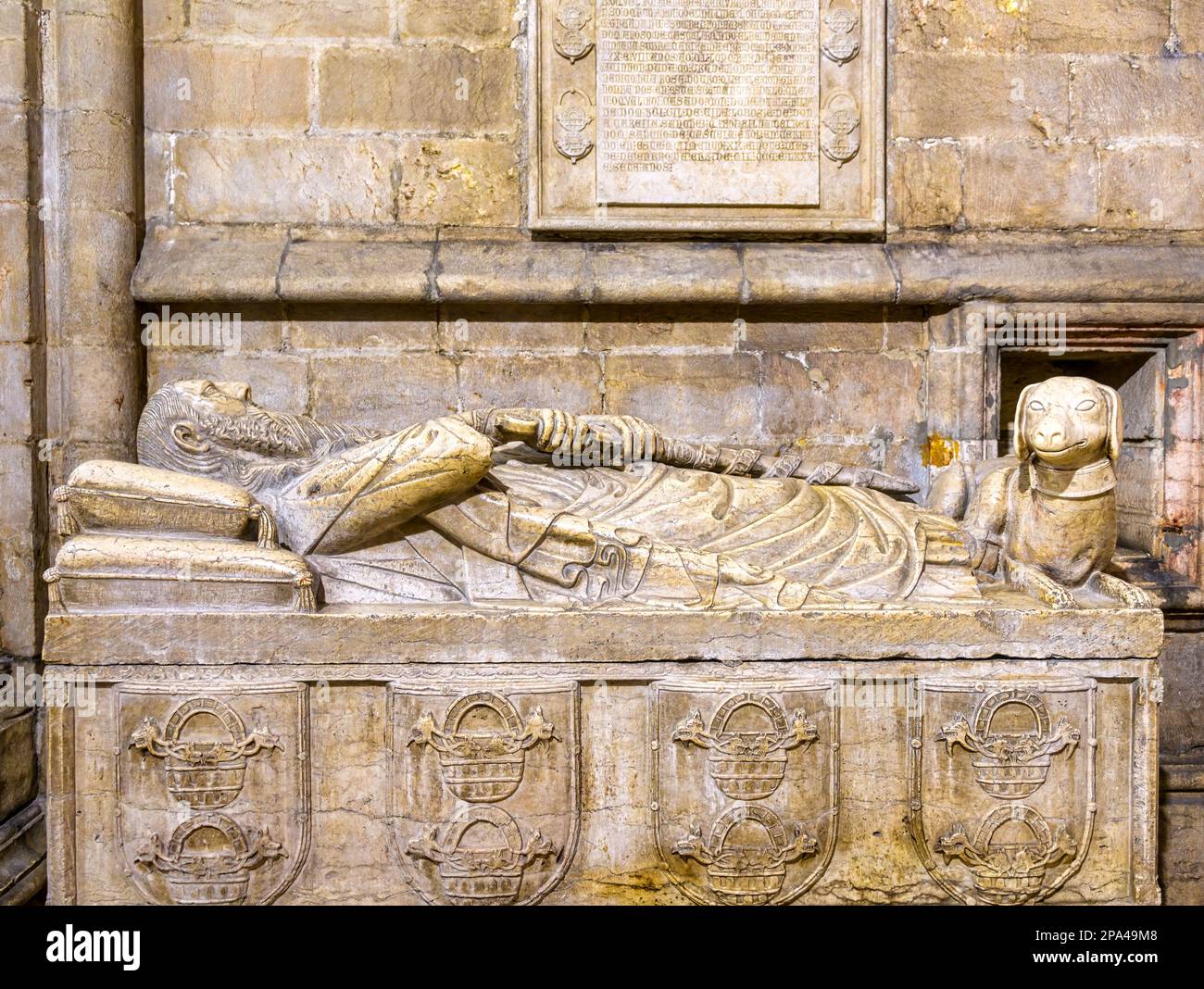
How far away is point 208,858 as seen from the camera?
2.97 m

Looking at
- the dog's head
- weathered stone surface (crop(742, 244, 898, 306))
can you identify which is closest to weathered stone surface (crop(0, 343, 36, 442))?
weathered stone surface (crop(742, 244, 898, 306))

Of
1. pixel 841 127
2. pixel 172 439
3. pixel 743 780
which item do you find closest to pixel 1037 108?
pixel 841 127

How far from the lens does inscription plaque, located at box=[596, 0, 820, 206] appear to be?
4.03 meters

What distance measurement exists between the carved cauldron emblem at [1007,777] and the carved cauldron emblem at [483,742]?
3.64 feet

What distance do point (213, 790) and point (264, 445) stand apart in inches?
42.1

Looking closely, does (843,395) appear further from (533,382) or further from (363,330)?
(363,330)

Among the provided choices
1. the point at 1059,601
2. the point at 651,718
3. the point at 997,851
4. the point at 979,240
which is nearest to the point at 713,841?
the point at 651,718

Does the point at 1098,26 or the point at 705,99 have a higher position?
the point at 1098,26

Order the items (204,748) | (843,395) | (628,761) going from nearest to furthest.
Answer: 1. (204,748)
2. (628,761)
3. (843,395)

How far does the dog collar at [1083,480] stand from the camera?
3232mm

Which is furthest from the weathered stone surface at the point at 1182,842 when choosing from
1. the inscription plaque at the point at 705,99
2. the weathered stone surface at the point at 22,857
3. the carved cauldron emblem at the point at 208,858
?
the weathered stone surface at the point at 22,857

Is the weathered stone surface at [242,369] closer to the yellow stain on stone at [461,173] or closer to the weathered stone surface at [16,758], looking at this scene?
the yellow stain on stone at [461,173]

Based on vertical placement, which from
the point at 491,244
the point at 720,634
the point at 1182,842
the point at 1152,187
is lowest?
the point at 1182,842

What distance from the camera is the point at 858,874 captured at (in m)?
3.10
